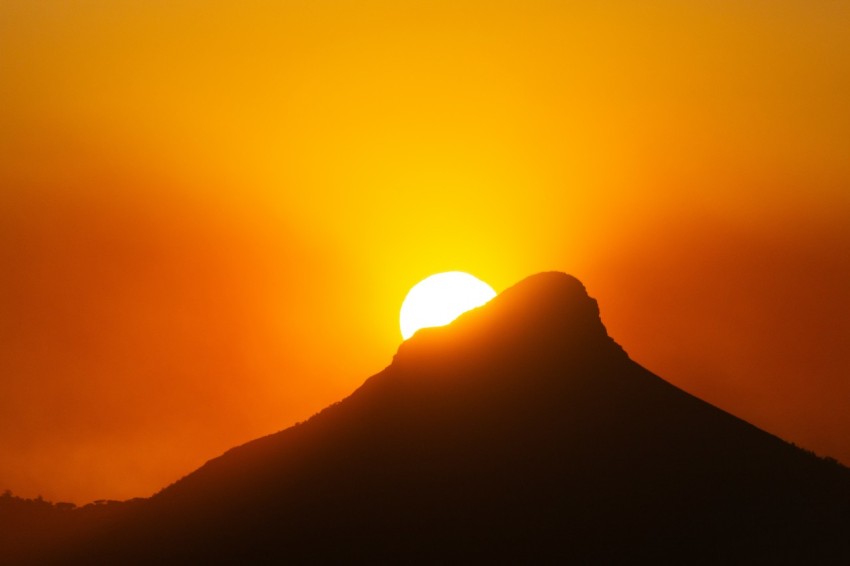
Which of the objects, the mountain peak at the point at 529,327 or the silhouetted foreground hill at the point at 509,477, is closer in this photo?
the silhouetted foreground hill at the point at 509,477

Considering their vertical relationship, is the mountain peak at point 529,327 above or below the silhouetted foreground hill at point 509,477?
above

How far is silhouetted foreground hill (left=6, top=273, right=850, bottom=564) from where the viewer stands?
79.0 meters

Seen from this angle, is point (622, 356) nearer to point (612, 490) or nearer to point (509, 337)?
point (509, 337)

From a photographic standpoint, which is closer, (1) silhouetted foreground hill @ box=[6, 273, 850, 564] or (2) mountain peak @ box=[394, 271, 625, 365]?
(1) silhouetted foreground hill @ box=[6, 273, 850, 564]

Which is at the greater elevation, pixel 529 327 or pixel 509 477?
pixel 529 327

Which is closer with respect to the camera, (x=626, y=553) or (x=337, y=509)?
(x=626, y=553)

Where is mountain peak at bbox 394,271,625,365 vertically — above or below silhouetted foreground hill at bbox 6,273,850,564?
above

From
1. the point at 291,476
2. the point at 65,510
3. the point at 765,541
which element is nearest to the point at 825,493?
the point at 765,541

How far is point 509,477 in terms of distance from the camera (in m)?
84.4

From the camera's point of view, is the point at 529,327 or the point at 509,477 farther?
the point at 529,327

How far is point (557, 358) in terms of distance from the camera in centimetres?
9469

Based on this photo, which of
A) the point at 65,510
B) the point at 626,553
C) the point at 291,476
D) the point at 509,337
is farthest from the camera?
the point at 65,510

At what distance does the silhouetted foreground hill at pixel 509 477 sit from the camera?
7900 centimetres

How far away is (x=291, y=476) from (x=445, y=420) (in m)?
11.7
